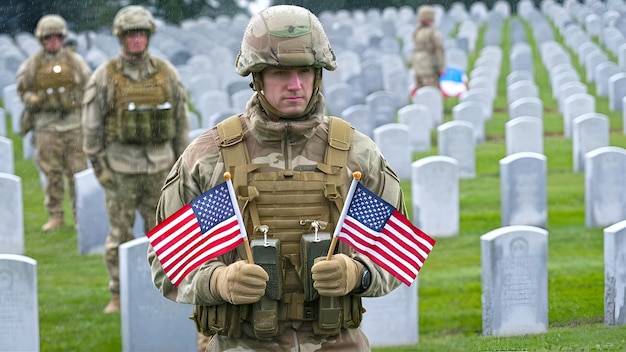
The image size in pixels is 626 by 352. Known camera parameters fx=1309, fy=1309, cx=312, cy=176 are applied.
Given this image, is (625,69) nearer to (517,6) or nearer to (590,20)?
(590,20)

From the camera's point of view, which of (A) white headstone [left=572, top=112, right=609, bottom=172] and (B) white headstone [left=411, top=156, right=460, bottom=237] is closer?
(B) white headstone [left=411, top=156, right=460, bottom=237]

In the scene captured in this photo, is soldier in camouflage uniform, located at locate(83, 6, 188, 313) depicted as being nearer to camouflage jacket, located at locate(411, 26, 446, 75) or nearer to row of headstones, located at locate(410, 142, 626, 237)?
row of headstones, located at locate(410, 142, 626, 237)

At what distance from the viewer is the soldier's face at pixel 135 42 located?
9.09 m

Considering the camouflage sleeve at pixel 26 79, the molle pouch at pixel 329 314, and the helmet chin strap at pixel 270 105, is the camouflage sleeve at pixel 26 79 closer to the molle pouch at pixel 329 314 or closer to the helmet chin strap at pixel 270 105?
the helmet chin strap at pixel 270 105

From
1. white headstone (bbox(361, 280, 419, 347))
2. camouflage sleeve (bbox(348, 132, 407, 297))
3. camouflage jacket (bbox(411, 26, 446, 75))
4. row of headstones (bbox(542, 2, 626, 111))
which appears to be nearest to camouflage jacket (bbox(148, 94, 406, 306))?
camouflage sleeve (bbox(348, 132, 407, 297))

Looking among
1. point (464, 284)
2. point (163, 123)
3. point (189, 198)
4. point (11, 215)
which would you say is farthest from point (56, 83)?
point (189, 198)

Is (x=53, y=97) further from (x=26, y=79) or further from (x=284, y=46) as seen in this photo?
(x=284, y=46)

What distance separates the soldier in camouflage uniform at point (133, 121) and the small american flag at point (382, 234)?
4751 mm

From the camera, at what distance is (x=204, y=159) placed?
4434mm

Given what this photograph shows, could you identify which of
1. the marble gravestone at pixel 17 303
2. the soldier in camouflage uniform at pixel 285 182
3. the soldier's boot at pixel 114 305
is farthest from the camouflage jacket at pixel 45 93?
the soldier in camouflage uniform at pixel 285 182

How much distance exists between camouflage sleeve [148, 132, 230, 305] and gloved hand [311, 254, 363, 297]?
1.17 feet

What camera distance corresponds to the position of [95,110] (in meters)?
9.12

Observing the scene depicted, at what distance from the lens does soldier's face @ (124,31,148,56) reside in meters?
9.09

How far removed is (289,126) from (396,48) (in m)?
30.1
